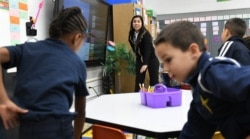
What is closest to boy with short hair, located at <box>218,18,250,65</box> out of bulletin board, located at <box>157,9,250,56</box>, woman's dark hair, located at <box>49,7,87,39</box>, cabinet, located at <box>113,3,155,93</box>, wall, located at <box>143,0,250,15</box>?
woman's dark hair, located at <box>49,7,87,39</box>

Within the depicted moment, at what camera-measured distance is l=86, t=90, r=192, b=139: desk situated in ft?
4.17

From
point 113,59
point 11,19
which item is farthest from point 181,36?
point 113,59

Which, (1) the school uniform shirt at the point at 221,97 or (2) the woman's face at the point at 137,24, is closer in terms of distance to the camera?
(1) the school uniform shirt at the point at 221,97

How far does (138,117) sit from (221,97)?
67cm

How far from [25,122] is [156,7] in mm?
5983

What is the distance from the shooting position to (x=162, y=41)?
3.51 ft

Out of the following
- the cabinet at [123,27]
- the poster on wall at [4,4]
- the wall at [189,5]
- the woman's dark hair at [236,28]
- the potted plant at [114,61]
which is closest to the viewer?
the poster on wall at [4,4]

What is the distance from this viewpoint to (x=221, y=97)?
88 cm

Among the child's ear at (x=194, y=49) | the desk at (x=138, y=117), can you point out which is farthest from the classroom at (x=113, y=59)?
the child's ear at (x=194, y=49)

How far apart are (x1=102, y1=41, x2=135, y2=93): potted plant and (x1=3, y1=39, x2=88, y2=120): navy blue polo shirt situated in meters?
3.10

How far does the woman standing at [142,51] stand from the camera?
3850mm

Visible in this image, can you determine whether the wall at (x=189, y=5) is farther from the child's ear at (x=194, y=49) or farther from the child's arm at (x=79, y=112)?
the child's ear at (x=194, y=49)

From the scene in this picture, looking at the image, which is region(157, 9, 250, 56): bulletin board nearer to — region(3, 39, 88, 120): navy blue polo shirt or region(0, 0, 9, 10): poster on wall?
region(0, 0, 9, 10): poster on wall

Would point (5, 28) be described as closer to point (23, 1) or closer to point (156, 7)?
point (23, 1)
